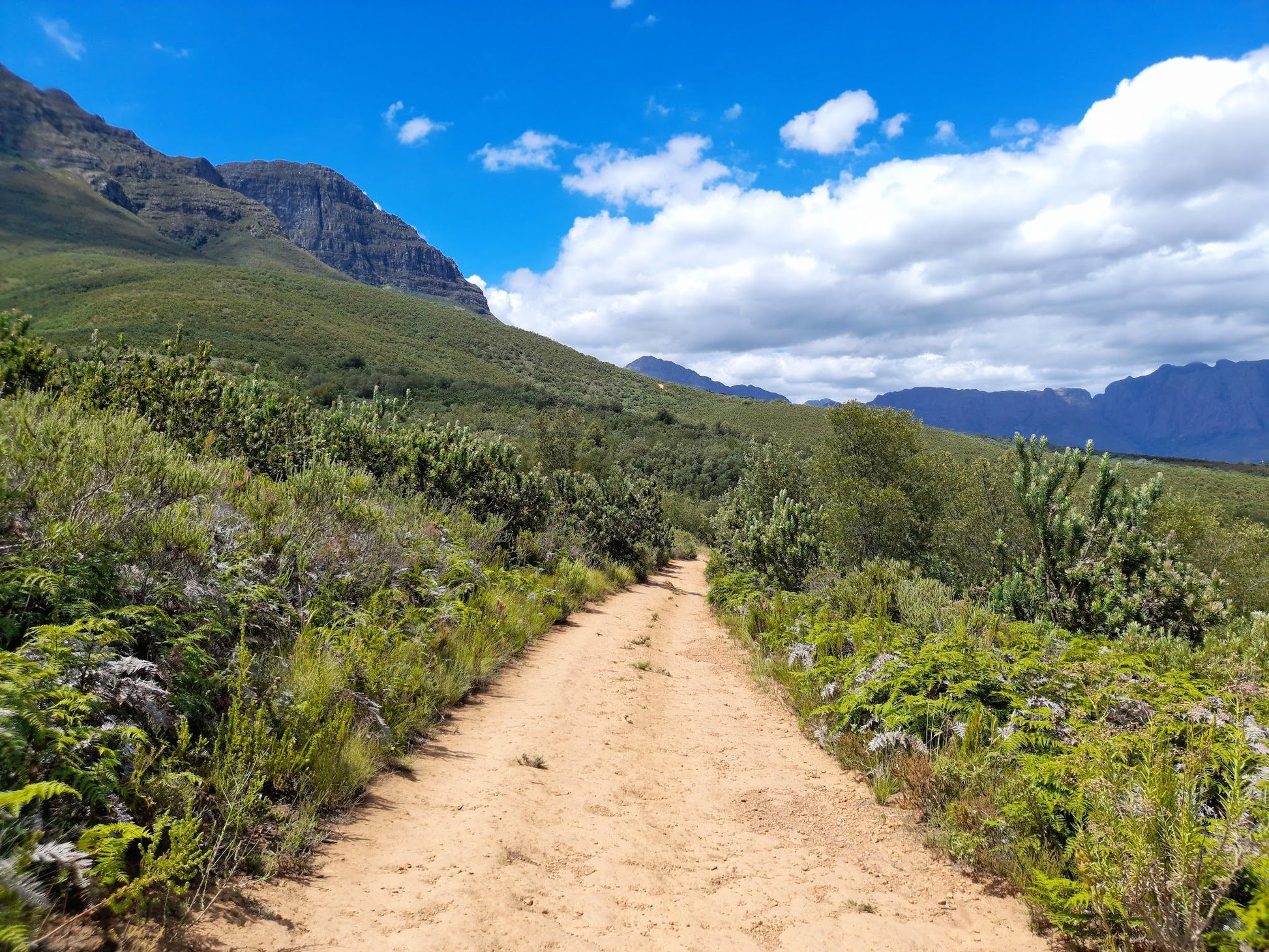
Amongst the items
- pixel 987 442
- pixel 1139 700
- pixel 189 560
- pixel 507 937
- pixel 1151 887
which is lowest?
pixel 507 937

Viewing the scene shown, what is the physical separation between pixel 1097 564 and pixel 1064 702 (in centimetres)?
648

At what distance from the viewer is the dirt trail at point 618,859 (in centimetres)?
307

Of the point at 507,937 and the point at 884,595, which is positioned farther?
the point at 884,595

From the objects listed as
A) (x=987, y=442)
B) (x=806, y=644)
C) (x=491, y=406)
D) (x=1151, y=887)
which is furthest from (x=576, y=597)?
(x=987, y=442)

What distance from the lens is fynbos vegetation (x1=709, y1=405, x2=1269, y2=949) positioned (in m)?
2.94

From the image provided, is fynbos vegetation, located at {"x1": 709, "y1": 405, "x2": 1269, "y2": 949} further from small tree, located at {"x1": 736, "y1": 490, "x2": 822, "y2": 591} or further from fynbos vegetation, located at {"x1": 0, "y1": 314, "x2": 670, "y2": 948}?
fynbos vegetation, located at {"x1": 0, "y1": 314, "x2": 670, "y2": 948}

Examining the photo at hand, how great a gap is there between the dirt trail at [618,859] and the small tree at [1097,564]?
19.9ft

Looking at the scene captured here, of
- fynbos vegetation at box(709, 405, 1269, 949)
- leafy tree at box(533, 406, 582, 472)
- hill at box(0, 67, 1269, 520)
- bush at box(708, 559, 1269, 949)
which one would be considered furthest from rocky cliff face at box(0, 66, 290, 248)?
bush at box(708, 559, 1269, 949)

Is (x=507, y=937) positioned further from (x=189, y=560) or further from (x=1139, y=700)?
(x=1139, y=700)

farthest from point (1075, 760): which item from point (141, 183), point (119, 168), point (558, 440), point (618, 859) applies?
point (119, 168)

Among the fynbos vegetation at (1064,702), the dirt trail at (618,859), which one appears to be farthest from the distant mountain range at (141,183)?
the dirt trail at (618,859)

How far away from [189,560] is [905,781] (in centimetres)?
596

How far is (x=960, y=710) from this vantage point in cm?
508

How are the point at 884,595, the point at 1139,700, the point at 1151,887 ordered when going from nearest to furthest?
the point at 1151,887
the point at 1139,700
the point at 884,595
